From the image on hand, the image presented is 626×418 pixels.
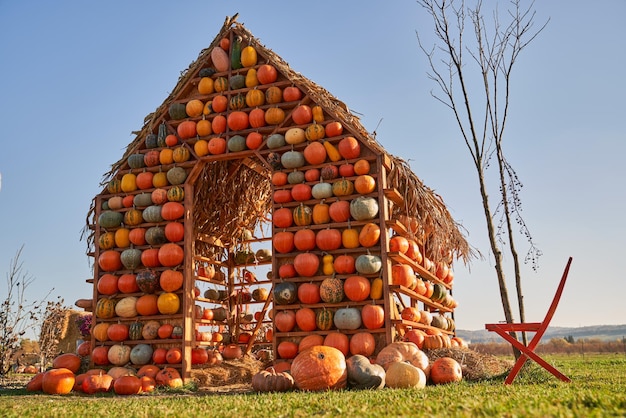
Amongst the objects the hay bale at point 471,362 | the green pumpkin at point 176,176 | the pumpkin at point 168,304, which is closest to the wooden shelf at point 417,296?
the hay bale at point 471,362

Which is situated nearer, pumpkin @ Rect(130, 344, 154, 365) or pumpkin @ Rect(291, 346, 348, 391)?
pumpkin @ Rect(291, 346, 348, 391)

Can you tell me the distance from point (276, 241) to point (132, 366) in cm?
341

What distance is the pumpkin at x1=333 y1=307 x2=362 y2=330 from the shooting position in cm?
944

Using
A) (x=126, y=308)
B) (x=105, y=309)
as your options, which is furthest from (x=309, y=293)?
(x=105, y=309)

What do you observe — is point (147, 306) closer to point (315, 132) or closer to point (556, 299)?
point (315, 132)

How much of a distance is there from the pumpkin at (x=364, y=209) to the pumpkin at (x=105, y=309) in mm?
4871

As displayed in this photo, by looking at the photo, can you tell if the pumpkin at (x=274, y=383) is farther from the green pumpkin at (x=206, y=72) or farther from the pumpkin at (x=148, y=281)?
the green pumpkin at (x=206, y=72)

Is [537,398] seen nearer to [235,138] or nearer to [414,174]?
[414,174]

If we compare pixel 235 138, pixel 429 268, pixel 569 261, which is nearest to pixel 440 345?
pixel 429 268

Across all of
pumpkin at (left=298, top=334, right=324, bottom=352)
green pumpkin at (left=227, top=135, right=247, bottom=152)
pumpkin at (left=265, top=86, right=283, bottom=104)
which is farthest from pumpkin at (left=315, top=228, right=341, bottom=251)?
pumpkin at (left=265, top=86, right=283, bottom=104)

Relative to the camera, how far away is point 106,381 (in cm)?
934

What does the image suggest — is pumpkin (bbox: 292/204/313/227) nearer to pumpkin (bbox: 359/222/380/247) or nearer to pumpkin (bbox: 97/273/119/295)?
pumpkin (bbox: 359/222/380/247)

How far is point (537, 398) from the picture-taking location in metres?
4.86

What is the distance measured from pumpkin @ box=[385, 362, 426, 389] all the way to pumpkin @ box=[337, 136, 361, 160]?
394cm
